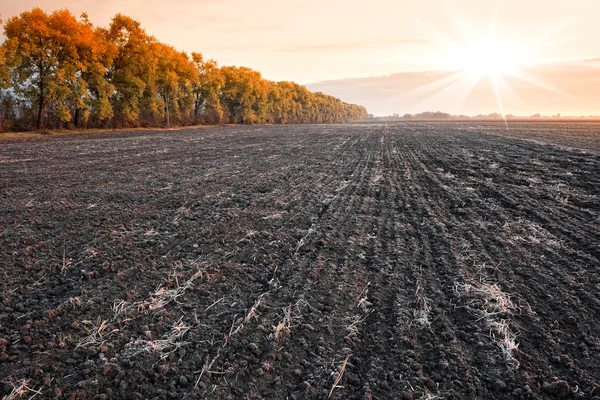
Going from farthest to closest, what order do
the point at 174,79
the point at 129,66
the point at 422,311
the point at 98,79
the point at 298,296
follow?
the point at 174,79, the point at 129,66, the point at 98,79, the point at 298,296, the point at 422,311

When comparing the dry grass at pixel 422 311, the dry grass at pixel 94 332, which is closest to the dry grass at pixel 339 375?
the dry grass at pixel 422 311

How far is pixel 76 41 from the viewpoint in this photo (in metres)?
30.8

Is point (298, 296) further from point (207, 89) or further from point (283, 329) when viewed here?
point (207, 89)

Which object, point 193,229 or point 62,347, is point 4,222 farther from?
point 62,347

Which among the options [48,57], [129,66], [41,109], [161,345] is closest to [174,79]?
[129,66]

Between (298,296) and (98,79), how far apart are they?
38.9 m

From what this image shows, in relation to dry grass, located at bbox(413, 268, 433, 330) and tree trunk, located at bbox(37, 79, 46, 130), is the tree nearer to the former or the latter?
tree trunk, located at bbox(37, 79, 46, 130)

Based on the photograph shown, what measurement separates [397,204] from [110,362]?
253 inches

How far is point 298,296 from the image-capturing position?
12.9 ft

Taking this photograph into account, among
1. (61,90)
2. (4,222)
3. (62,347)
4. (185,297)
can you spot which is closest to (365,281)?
(185,297)

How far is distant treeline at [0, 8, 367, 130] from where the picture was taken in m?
28.9

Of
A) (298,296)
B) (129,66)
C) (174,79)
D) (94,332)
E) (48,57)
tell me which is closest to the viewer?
(94,332)

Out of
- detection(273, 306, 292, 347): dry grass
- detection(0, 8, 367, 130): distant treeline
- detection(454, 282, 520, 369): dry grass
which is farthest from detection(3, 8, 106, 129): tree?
detection(454, 282, 520, 369): dry grass

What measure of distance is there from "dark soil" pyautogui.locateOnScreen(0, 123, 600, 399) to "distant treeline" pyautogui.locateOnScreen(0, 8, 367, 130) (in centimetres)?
2867
